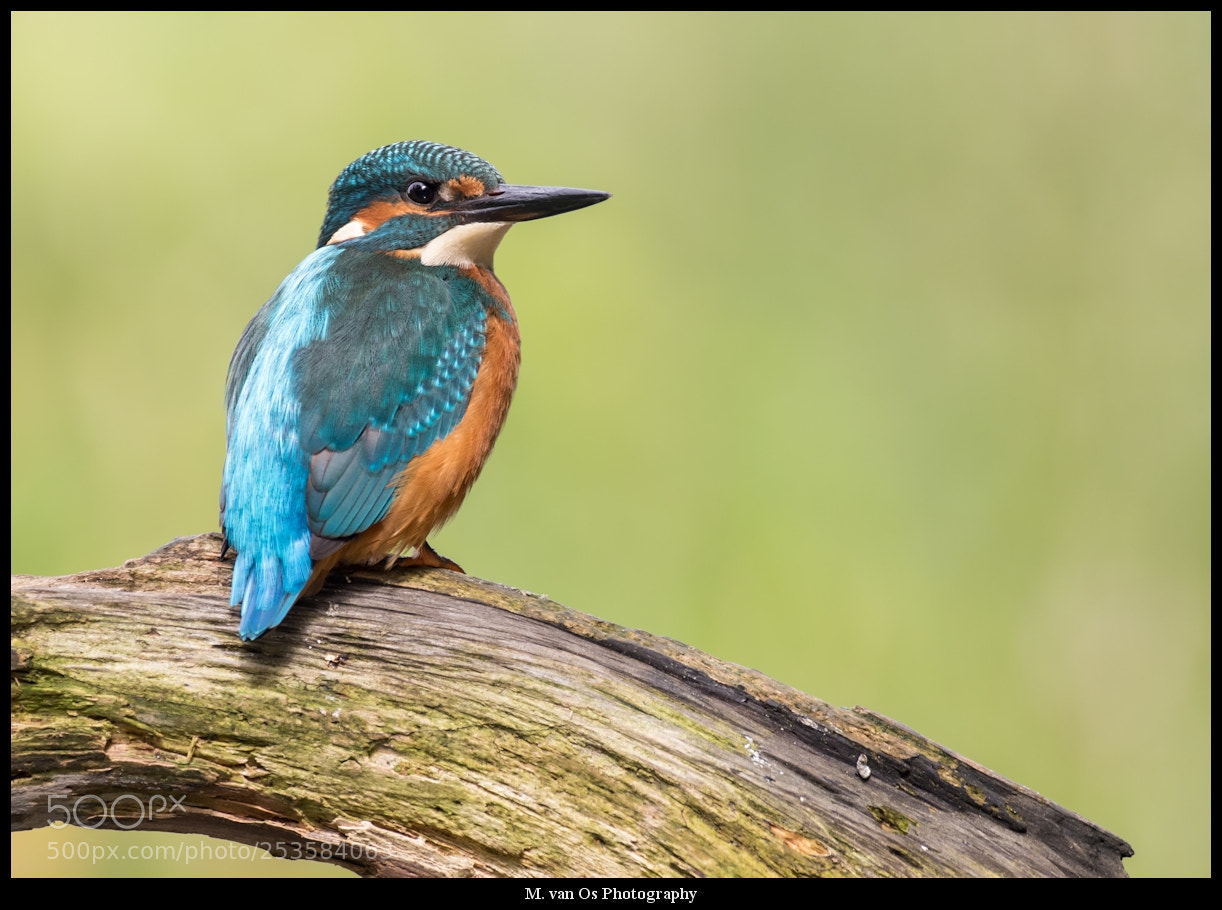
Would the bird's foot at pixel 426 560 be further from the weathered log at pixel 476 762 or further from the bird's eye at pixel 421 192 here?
the bird's eye at pixel 421 192

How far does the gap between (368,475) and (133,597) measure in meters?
0.48

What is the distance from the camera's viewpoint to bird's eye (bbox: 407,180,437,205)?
7.80 ft

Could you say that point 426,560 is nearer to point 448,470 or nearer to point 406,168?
point 448,470

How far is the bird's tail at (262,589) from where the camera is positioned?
1.83 metres

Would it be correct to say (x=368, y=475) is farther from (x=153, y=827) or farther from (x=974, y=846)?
(x=974, y=846)

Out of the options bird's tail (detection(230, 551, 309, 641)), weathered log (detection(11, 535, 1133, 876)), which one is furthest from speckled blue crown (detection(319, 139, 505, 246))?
weathered log (detection(11, 535, 1133, 876))

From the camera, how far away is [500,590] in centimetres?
208

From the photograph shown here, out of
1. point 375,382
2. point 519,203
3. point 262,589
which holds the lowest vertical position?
point 262,589

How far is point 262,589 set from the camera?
6.11 ft

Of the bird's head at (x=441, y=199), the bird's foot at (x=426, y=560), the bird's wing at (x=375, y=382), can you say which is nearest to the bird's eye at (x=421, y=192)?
the bird's head at (x=441, y=199)

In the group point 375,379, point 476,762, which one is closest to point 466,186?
point 375,379

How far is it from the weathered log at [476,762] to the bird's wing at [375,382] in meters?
0.29

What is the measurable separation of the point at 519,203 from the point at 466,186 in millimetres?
130
